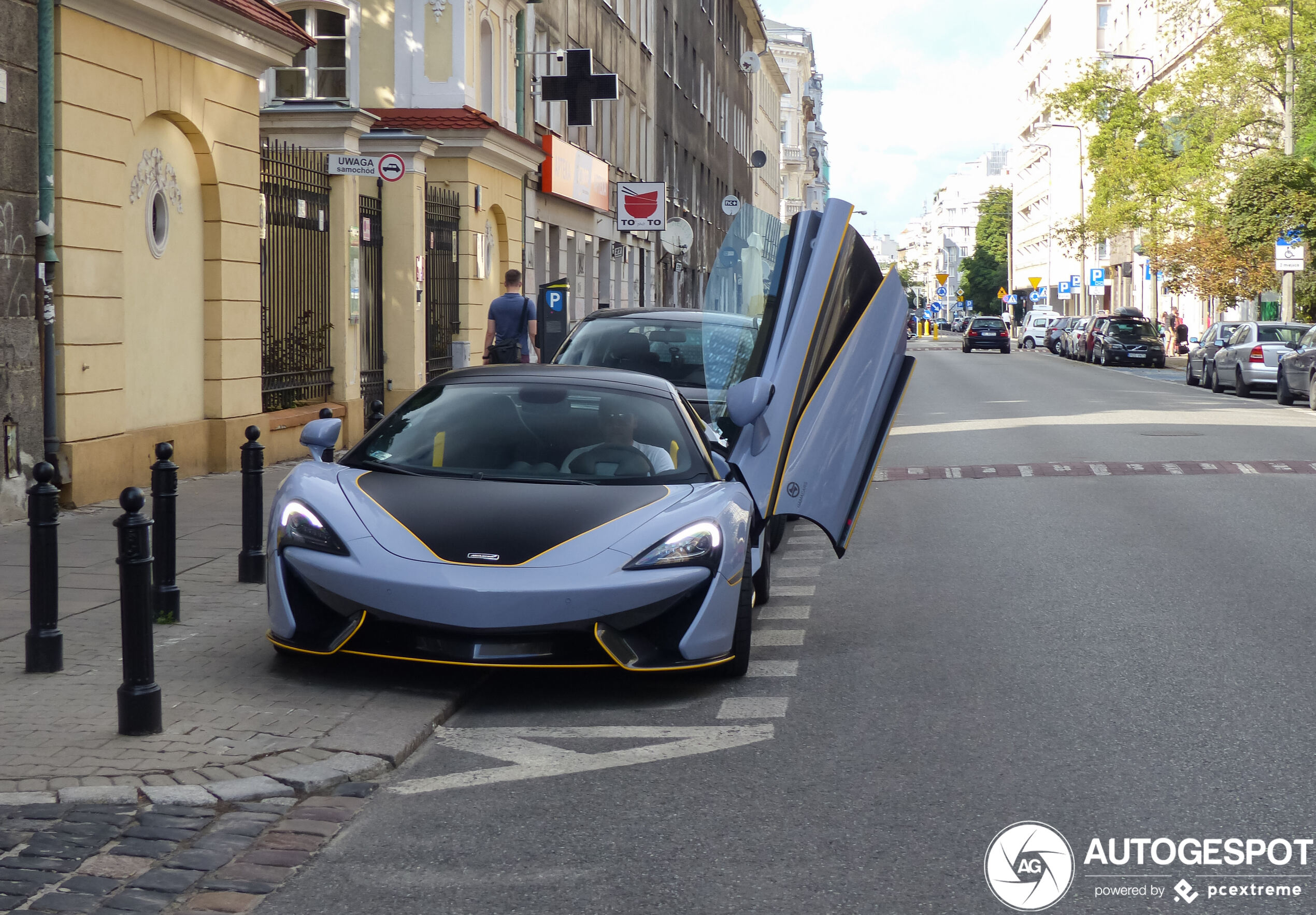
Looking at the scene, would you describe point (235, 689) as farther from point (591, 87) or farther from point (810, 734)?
point (591, 87)

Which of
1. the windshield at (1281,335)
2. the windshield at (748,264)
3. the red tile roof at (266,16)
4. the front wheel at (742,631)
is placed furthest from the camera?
the windshield at (1281,335)

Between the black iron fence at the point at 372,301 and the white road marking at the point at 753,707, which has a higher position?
the black iron fence at the point at 372,301

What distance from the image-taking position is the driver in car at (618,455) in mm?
7125

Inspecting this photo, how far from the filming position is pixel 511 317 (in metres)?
18.0

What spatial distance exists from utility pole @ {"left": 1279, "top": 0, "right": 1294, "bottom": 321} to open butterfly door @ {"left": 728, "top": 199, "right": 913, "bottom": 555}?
116 ft

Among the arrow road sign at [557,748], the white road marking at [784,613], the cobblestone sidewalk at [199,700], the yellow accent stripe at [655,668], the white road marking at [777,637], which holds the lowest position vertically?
the arrow road sign at [557,748]

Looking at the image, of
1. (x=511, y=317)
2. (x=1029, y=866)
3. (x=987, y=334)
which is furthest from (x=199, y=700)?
(x=987, y=334)

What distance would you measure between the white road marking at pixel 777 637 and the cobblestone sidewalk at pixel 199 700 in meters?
1.58

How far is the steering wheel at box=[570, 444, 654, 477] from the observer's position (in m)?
7.11

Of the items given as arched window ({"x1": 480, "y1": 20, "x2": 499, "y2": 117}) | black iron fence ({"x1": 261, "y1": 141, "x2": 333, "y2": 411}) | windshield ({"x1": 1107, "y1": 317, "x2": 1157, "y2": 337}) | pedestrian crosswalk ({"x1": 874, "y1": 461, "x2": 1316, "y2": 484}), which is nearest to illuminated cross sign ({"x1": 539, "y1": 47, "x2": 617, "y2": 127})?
arched window ({"x1": 480, "y1": 20, "x2": 499, "y2": 117})

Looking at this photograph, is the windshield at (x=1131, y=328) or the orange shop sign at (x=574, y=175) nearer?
the orange shop sign at (x=574, y=175)

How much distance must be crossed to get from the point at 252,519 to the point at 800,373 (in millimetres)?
3212

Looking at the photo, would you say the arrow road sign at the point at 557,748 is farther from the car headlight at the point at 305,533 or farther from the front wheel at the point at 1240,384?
the front wheel at the point at 1240,384

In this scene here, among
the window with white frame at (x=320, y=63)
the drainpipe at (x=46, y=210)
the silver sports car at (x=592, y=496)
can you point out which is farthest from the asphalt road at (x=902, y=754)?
the window with white frame at (x=320, y=63)
